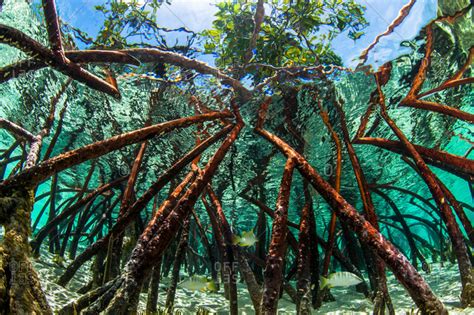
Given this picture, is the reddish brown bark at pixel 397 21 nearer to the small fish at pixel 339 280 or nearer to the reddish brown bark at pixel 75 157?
the reddish brown bark at pixel 75 157

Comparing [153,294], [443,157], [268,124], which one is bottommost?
[153,294]

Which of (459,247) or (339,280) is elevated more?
(459,247)

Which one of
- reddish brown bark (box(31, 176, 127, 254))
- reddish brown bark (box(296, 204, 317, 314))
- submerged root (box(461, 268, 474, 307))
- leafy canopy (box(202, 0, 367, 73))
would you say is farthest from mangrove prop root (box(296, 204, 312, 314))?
reddish brown bark (box(31, 176, 127, 254))

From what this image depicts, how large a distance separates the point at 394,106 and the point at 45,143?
1291cm

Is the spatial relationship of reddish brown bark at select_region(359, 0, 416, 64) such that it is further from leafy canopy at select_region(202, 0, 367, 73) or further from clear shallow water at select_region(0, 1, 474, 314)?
leafy canopy at select_region(202, 0, 367, 73)

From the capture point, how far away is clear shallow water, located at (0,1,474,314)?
231 inches

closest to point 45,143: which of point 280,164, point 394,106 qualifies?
point 280,164

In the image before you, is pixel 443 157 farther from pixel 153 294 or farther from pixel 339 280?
pixel 153 294

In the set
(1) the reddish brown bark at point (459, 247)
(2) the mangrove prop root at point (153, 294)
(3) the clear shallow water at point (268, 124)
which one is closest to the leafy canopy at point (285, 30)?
(3) the clear shallow water at point (268, 124)

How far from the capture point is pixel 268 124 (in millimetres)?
8164

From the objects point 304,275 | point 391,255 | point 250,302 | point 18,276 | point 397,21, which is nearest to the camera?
point 18,276

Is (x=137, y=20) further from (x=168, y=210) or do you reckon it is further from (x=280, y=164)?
(x=280, y=164)

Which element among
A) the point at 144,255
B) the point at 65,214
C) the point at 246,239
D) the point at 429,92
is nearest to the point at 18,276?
the point at 144,255

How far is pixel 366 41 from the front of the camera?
512 centimetres
